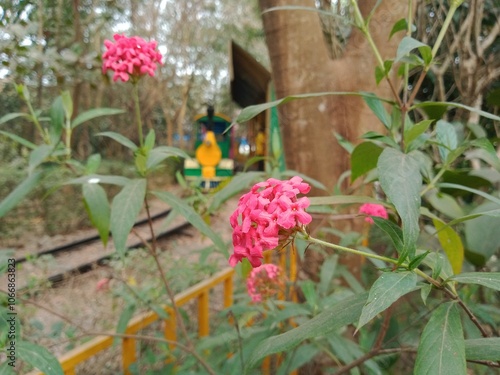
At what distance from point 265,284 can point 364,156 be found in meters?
0.67

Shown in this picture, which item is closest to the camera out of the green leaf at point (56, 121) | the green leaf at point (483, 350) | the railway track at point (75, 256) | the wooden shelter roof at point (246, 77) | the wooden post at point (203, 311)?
the green leaf at point (483, 350)

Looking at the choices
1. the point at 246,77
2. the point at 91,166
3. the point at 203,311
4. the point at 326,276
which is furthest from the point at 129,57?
the point at 246,77

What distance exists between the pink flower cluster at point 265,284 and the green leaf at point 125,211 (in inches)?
20.2

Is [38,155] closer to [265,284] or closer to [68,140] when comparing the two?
[68,140]

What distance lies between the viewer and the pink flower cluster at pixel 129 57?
1208 millimetres

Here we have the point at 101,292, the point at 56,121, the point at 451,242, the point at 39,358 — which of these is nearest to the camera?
the point at 39,358

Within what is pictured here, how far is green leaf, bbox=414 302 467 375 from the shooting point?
52 cm

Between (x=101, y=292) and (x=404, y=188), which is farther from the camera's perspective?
(x=101, y=292)

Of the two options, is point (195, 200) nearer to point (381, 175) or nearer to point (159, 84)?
point (381, 175)

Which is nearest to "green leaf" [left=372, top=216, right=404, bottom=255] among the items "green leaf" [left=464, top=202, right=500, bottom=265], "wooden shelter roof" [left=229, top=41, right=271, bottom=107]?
"green leaf" [left=464, top=202, right=500, bottom=265]

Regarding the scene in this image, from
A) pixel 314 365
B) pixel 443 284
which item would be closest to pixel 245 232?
pixel 443 284

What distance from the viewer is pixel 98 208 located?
3.79 feet

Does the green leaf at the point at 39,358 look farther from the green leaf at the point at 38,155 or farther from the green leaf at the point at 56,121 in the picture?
the green leaf at the point at 56,121

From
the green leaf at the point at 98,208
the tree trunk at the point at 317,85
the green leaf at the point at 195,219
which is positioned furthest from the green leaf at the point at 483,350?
the tree trunk at the point at 317,85
